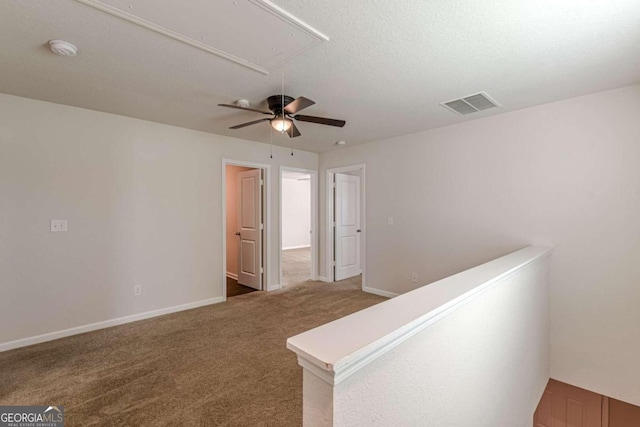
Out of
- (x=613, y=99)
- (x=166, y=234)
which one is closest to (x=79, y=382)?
(x=166, y=234)

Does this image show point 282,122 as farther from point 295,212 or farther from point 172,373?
point 295,212

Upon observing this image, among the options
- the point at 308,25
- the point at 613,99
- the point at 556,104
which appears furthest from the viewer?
the point at 556,104

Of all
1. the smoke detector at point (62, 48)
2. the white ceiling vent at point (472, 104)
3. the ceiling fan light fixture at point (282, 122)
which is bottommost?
the ceiling fan light fixture at point (282, 122)

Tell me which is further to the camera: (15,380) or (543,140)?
(543,140)

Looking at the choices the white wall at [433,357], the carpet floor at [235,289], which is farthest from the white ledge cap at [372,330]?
the carpet floor at [235,289]

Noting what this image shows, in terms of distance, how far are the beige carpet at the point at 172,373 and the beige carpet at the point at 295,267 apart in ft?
5.69

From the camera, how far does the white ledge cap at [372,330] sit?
750 millimetres

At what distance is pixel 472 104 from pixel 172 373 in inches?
147

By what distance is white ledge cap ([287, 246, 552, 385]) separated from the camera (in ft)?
2.46

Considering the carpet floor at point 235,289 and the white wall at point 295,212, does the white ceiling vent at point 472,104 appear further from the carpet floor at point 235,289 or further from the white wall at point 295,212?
the white wall at point 295,212

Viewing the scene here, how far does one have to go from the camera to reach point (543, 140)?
2932 millimetres

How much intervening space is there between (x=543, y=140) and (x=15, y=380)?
5169mm

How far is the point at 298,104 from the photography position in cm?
230

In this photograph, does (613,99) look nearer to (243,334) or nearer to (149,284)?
(243,334)
